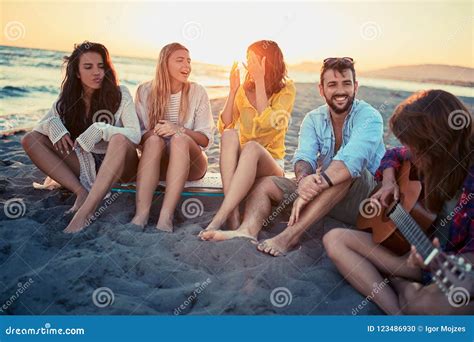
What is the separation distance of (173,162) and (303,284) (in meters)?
0.97

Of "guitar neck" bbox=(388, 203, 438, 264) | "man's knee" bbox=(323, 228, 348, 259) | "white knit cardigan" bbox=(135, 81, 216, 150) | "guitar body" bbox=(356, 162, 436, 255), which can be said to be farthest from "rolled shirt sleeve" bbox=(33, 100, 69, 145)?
"guitar neck" bbox=(388, 203, 438, 264)

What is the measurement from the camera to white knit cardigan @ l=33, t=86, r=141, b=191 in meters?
3.00

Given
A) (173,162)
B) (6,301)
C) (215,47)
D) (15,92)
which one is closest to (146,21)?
(215,47)

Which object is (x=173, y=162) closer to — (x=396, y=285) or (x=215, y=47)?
(x=215, y=47)

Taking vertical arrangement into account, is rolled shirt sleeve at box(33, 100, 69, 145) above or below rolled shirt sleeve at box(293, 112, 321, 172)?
below

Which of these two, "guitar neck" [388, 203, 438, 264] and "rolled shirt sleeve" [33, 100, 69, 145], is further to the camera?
"rolled shirt sleeve" [33, 100, 69, 145]

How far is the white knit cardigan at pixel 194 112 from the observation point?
319cm

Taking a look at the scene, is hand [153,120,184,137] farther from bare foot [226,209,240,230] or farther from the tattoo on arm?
the tattoo on arm

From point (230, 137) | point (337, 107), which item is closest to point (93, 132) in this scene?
point (230, 137)

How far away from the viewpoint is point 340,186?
261 centimetres

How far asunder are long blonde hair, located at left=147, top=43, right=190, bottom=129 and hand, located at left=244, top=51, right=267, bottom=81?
362mm

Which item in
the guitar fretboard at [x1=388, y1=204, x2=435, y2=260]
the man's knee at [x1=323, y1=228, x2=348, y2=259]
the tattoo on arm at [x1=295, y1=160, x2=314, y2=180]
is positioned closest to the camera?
the guitar fretboard at [x1=388, y1=204, x2=435, y2=260]

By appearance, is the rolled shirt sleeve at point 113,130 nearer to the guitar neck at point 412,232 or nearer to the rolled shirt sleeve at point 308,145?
the rolled shirt sleeve at point 308,145

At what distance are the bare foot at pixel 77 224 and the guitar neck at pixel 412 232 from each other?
4.87 ft
